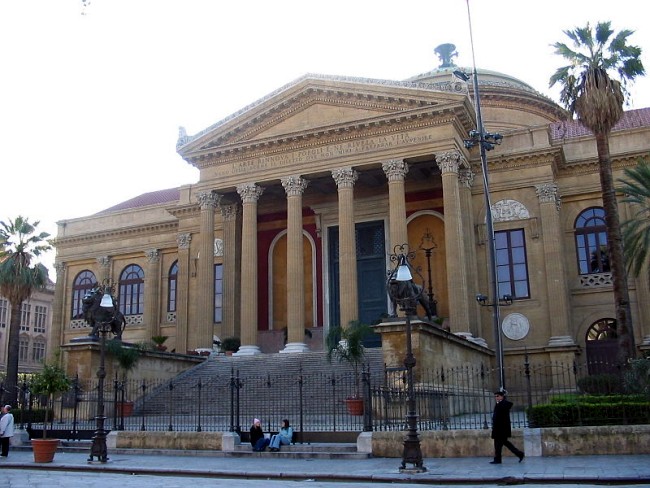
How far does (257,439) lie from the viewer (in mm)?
18422

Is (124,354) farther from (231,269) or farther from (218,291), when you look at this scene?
(218,291)

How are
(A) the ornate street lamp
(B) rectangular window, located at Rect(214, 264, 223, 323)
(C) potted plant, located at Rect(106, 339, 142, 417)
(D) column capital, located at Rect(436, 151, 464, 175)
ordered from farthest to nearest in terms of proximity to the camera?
(B) rectangular window, located at Rect(214, 264, 223, 323) < (D) column capital, located at Rect(436, 151, 464, 175) < (C) potted plant, located at Rect(106, 339, 142, 417) < (A) the ornate street lamp

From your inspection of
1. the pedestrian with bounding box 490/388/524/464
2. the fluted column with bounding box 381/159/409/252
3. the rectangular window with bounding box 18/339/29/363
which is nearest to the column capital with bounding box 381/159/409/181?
the fluted column with bounding box 381/159/409/252

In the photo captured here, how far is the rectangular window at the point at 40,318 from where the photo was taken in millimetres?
75438

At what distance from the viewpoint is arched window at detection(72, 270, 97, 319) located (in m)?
46.3

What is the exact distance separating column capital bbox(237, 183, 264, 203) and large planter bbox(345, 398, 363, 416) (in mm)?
14382

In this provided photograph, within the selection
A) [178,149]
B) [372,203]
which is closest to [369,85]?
[372,203]

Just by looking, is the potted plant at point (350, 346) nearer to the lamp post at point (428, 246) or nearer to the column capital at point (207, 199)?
the lamp post at point (428, 246)

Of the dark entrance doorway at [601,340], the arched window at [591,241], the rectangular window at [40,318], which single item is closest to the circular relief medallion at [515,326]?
the dark entrance doorway at [601,340]

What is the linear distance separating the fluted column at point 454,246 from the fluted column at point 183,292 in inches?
608

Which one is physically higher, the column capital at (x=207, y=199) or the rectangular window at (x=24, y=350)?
the column capital at (x=207, y=199)

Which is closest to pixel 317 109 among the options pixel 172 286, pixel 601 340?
pixel 172 286

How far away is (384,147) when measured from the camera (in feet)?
105

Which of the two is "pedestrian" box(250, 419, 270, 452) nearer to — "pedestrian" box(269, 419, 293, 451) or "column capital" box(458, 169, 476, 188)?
"pedestrian" box(269, 419, 293, 451)
